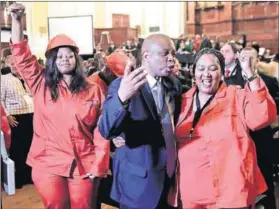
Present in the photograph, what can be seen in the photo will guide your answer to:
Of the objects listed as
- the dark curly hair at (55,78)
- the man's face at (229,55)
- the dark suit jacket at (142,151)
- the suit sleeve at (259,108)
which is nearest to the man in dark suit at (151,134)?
the dark suit jacket at (142,151)

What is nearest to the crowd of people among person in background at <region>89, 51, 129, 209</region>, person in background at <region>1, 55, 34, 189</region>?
person in background at <region>89, 51, 129, 209</region>

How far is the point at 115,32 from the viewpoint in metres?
12.1

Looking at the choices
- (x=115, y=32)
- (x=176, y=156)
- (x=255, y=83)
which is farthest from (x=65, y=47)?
(x=115, y=32)

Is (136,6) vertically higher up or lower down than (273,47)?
higher up

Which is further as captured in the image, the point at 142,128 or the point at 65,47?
the point at 65,47

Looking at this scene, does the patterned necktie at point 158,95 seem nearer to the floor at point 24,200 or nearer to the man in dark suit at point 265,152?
the man in dark suit at point 265,152

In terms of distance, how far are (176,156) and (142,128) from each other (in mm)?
176

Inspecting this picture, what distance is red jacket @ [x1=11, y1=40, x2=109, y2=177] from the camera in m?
1.93

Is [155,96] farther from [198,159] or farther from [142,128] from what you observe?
[198,159]

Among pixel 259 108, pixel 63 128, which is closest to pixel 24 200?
pixel 63 128

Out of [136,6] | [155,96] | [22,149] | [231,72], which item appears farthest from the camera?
[136,6]

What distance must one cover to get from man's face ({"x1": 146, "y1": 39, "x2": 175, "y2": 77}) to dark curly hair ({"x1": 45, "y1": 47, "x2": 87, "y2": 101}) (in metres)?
0.48

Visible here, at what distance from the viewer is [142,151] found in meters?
1.59

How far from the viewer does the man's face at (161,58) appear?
1.59 metres
